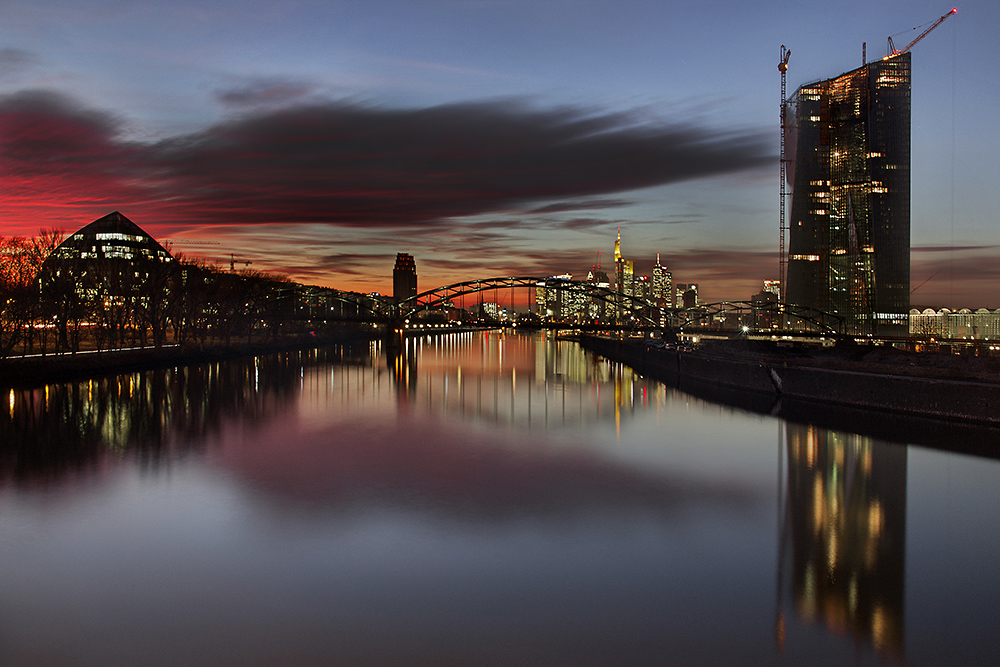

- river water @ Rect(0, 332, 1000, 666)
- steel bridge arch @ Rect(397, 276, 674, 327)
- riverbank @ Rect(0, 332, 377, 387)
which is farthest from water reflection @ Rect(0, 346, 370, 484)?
steel bridge arch @ Rect(397, 276, 674, 327)

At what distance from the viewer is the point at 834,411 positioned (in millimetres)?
31047

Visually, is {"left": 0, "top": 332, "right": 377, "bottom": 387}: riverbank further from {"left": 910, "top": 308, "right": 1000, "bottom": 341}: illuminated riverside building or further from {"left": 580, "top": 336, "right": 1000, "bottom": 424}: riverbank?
{"left": 910, "top": 308, "right": 1000, "bottom": 341}: illuminated riverside building

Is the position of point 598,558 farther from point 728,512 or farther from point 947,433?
point 947,433

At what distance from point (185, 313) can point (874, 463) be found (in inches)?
2289

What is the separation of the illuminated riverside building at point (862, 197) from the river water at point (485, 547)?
341 ft

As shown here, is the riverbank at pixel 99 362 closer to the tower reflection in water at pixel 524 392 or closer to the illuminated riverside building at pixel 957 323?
the tower reflection in water at pixel 524 392

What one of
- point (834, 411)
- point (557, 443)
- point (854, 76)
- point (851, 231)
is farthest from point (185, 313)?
point (854, 76)

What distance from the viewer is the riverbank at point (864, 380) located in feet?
89.2

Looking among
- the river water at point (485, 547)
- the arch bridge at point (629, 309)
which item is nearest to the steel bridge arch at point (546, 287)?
the arch bridge at point (629, 309)

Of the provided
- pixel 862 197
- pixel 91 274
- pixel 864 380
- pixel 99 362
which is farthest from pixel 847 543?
pixel 862 197

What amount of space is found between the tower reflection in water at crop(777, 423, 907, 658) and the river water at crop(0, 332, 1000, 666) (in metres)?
0.06

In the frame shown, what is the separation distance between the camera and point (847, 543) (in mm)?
12859

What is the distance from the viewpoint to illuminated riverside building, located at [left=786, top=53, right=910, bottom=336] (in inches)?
4621

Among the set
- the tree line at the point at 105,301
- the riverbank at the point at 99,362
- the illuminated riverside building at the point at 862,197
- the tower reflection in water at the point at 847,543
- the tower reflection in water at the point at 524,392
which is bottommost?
the tower reflection in water at the point at 524,392
